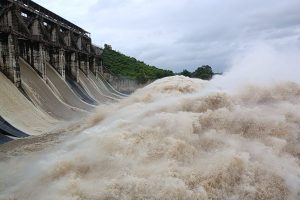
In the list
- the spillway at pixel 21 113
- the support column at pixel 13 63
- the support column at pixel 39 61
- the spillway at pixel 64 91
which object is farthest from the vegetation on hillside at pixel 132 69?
the spillway at pixel 21 113

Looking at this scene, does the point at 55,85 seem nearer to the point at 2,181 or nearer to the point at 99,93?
the point at 99,93

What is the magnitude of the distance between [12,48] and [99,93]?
14.6m

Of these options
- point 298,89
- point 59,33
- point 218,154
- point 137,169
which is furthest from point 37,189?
point 59,33

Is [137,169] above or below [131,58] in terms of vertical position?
below

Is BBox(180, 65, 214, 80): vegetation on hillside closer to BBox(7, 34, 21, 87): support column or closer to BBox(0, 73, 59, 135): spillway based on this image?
BBox(7, 34, 21, 87): support column

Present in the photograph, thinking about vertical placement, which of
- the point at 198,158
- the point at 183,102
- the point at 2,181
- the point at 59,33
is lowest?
the point at 2,181

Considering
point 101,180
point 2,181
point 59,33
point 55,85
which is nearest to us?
point 101,180

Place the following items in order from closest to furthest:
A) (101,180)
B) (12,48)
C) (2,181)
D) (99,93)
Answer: (101,180)
(2,181)
(12,48)
(99,93)

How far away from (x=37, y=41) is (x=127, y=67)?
106 feet

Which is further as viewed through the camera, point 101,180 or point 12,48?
point 12,48

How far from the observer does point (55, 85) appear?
86.6 ft

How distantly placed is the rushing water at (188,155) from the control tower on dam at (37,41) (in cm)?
977

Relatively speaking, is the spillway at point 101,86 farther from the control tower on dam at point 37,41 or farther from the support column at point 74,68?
the support column at point 74,68

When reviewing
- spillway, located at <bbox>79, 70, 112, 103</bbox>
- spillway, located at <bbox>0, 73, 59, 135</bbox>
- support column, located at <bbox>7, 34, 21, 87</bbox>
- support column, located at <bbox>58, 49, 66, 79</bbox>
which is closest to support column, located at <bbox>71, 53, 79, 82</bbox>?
spillway, located at <bbox>79, 70, 112, 103</bbox>
